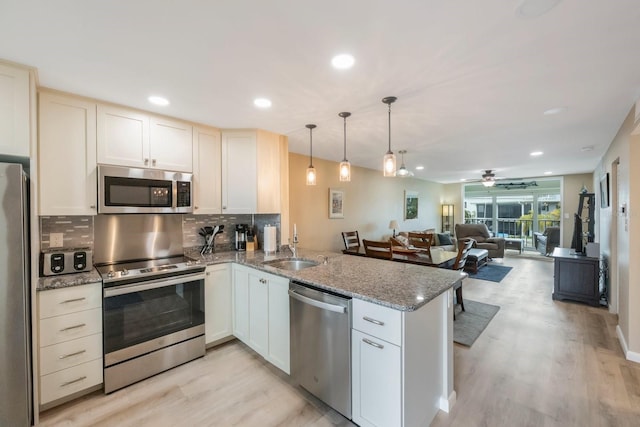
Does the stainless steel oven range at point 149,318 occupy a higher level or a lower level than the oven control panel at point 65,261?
lower

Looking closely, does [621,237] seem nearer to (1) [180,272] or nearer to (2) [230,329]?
(2) [230,329]

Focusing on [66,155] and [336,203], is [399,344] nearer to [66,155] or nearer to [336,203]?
[66,155]

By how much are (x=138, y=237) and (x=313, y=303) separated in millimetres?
2077

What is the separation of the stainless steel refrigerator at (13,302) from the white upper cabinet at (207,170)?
1371 mm

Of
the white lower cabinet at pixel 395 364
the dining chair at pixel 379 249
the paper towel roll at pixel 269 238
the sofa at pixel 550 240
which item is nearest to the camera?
the white lower cabinet at pixel 395 364

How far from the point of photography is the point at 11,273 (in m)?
1.62

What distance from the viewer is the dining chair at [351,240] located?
537 cm

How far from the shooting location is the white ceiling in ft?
4.32

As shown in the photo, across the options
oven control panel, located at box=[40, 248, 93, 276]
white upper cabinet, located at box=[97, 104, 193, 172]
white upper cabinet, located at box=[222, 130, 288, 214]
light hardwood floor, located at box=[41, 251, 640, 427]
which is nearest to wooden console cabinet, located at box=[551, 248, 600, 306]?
light hardwood floor, located at box=[41, 251, 640, 427]

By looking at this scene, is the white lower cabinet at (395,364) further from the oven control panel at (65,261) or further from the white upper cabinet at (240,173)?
the oven control panel at (65,261)

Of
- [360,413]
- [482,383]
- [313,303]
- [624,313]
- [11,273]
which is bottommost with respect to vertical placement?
[482,383]

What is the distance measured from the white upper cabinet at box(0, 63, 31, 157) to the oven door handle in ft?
3.67

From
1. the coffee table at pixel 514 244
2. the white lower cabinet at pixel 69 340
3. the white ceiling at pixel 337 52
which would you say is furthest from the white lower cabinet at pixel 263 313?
the coffee table at pixel 514 244

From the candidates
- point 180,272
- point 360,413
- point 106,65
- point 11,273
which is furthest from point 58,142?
point 360,413
